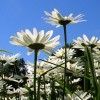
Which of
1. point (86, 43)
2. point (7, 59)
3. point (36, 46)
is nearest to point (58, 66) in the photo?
point (36, 46)

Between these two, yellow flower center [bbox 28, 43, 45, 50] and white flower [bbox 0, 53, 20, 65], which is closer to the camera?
yellow flower center [bbox 28, 43, 45, 50]

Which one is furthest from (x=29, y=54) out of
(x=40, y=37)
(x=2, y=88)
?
(x=2, y=88)

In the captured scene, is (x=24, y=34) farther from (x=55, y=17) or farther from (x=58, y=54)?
(x=58, y=54)

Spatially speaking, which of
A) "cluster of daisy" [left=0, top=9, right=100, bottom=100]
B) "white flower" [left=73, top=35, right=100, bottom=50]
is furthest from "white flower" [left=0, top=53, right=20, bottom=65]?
Result: "white flower" [left=73, top=35, right=100, bottom=50]

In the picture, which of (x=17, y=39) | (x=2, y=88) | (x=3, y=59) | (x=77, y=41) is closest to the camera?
(x=17, y=39)

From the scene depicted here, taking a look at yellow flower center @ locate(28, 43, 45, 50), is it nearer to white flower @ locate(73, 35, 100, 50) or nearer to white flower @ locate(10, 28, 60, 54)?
white flower @ locate(10, 28, 60, 54)

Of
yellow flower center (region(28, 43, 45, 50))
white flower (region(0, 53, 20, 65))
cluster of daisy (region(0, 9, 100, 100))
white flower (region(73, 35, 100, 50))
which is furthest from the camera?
white flower (region(0, 53, 20, 65))

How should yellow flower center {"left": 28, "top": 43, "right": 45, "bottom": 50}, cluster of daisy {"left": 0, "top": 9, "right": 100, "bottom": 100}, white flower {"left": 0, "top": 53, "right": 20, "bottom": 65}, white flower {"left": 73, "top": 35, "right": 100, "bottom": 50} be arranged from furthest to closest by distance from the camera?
white flower {"left": 0, "top": 53, "right": 20, "bottom": 65}, white flower {"left": 73, "top": 35, "right": 100, "bottom": 50}, yellow flower center {"left": 28, "top": 43, "right": 45, "bottom": 50}, cluster of daisy {"left": 0, "top": 9, "right": 100, "bottom": 100}

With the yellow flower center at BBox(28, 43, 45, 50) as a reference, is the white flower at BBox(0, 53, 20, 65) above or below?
above

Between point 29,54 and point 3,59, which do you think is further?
point 3,59
